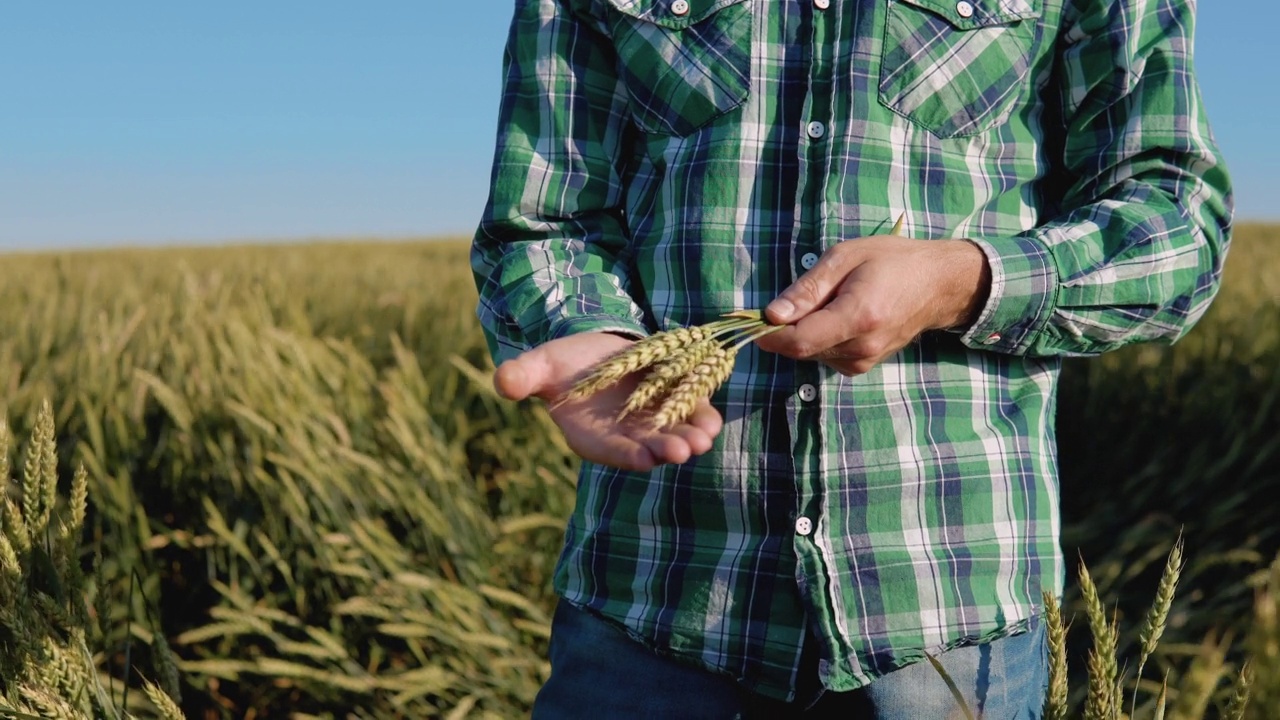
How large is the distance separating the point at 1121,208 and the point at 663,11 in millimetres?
571

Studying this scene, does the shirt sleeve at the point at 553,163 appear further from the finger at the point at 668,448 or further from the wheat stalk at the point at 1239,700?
the wheat stalk at the point at 1239,700

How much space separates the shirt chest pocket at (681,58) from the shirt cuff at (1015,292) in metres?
0.34

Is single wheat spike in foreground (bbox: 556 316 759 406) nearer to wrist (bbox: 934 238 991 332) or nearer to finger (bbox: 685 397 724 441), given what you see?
finger (bbox: 685 397 724 441)

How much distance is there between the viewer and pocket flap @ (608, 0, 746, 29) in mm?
1301

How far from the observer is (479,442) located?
3.17 meters

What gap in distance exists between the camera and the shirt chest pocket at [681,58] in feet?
4.16

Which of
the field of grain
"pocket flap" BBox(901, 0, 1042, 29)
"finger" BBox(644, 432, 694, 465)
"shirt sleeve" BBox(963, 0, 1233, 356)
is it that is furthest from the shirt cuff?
the field of grain

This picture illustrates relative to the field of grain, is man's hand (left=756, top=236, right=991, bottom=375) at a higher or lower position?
higher

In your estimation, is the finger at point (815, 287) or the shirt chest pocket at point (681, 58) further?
the shirt chest pocket at point (681, 58)

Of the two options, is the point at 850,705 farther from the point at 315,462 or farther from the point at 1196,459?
the point at 1196,459

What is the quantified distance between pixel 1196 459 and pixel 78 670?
348cm

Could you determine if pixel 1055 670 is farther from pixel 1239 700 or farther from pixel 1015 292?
pixel 1015 292

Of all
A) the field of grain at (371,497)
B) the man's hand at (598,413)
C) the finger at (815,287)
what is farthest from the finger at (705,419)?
the field of grain at (371,497)

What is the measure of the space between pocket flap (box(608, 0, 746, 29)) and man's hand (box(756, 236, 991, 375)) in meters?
0.39
